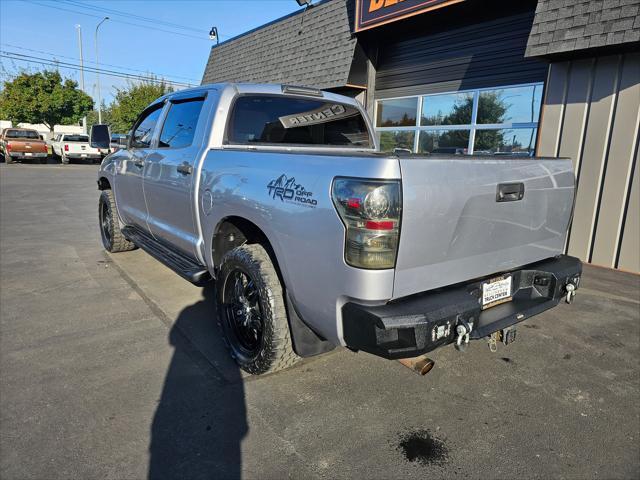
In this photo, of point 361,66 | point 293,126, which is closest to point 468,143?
point 361,66

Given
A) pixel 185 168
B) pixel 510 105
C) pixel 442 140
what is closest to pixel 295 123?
pixel 185 168

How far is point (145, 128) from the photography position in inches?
197

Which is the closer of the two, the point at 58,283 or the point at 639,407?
the point at 639,407

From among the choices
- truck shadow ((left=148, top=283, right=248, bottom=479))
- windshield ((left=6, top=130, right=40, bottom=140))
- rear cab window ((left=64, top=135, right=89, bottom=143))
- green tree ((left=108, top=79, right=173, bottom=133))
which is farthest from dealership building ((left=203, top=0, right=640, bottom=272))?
green tree ((left=108, top=79, right=173, bottom=133))

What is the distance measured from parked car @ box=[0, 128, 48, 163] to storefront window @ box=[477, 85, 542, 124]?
24287 millimetres

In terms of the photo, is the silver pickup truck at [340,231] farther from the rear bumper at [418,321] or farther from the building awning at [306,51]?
the building awning at [306,51]

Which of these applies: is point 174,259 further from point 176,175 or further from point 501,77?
point 501,77

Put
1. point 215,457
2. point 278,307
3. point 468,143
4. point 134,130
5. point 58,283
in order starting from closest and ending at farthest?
1. point 215,457
2. point 278,307
3. point 58,283
4. point 134,130
5. point 468,143

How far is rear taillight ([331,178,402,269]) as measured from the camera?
2.06 m

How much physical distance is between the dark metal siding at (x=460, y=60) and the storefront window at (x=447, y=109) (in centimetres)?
18

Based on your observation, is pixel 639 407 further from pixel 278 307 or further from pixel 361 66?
pixel 361 66

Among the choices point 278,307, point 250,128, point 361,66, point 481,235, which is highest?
point 361,66

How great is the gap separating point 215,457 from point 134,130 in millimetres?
4305

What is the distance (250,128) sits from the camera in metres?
3.61
